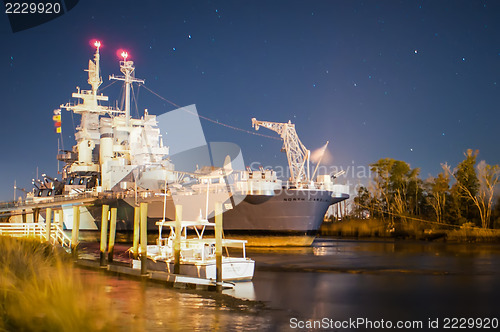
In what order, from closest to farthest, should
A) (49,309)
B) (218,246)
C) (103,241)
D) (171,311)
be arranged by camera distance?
(49,309)
(171,311)
(218,246)
(103,241)

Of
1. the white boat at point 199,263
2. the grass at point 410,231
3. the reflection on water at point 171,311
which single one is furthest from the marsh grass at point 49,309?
the grass at point 410,231

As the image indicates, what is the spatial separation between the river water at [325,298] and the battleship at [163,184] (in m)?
6.38

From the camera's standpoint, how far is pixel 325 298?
1898 centimetres

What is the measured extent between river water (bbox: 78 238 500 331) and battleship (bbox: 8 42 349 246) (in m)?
6.38

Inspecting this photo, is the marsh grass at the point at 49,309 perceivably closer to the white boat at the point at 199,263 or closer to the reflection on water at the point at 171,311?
the reflection on water at the point at 171,311

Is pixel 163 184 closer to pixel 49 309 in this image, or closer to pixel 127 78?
pixel 127 78

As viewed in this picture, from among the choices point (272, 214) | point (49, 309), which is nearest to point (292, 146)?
point (272, 214)

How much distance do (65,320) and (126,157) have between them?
47236mm

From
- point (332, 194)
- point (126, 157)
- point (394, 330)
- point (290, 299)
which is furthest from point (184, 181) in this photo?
point (394, 330)

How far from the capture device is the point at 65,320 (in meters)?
7.36

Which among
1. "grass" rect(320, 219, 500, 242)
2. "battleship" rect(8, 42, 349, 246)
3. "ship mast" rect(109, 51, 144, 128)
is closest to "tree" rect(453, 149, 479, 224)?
"grass" rect(320, 219, 500, 242)

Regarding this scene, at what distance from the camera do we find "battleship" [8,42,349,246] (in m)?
37.8

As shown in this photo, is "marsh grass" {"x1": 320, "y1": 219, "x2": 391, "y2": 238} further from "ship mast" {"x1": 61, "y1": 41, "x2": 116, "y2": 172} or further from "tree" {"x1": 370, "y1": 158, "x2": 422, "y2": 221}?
"ship mast" {"x1": 61, "y1": 41, "x2": 116, "y2": 172}

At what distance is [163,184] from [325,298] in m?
33.0
